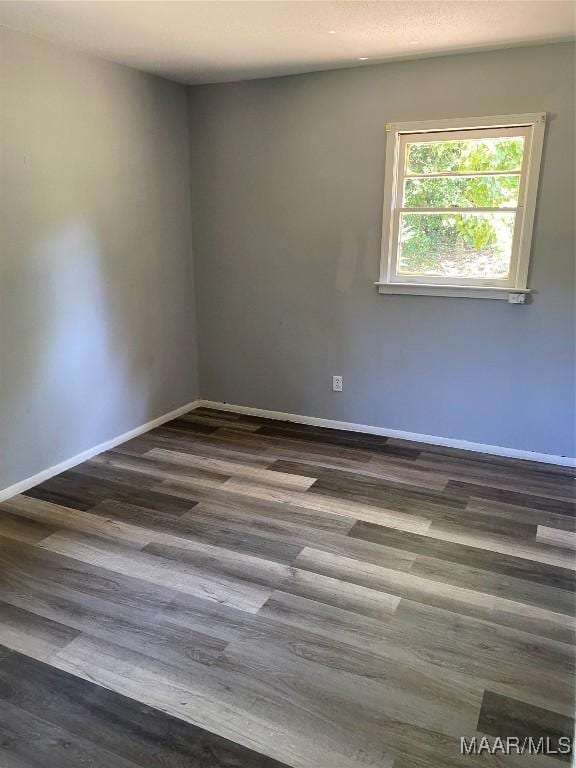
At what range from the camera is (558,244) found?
130 inches

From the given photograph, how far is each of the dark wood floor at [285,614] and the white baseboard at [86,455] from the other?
0.22ft

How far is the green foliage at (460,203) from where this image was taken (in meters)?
3.39

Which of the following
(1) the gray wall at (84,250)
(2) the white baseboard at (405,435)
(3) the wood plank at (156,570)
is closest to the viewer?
(3) the wood plank at (156,570)

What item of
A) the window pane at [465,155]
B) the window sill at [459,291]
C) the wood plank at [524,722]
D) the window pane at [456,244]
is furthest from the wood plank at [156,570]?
the window pane at [465,155]

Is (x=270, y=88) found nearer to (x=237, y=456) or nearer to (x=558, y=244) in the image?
(x=558, y=244)

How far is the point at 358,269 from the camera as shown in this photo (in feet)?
12.7

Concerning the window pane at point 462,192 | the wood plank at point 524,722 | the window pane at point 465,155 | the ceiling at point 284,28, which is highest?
Answer: the ceiling at point 284,28

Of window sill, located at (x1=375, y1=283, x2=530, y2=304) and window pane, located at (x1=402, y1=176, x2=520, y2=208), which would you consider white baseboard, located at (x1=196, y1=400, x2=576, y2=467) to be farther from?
window pane, located at (x1=402, y1=176, x2=520, y2=208)

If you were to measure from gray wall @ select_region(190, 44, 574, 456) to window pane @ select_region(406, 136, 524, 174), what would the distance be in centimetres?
17

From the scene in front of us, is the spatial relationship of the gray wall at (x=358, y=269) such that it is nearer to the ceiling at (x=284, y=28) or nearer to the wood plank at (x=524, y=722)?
the ceiling at (x=284, y=28)

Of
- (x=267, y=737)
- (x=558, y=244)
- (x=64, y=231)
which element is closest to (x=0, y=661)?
(x=267, y=737)

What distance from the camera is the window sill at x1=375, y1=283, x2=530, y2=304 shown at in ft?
11.3

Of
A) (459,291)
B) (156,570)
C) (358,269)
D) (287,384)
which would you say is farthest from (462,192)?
(156,570)

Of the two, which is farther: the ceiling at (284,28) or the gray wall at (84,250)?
the gray wall at (84,250)
